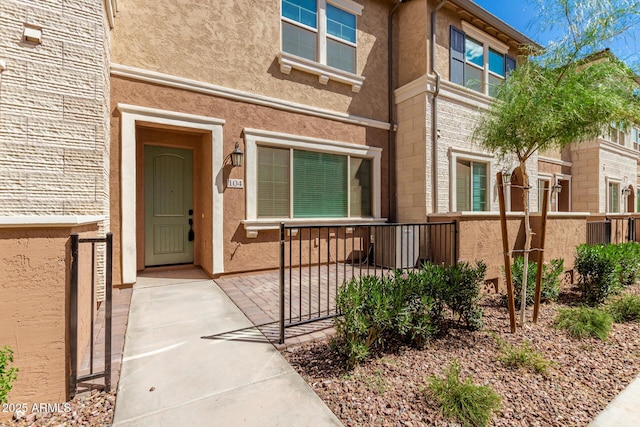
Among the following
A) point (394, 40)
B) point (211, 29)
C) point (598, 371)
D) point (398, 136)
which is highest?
point (394, 40)

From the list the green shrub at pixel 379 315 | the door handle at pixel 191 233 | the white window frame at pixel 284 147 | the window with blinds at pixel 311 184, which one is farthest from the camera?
the door handle at pixel 191 233

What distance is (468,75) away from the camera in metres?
8.28

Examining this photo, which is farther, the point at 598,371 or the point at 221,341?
the point at 221,341

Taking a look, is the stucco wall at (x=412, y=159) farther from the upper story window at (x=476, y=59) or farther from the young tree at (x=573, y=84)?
the young tree at (x=573, y=84)

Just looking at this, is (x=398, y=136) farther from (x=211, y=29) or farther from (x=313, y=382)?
(x=313, y=382)

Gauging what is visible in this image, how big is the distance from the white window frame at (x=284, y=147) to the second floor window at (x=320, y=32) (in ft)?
6.52

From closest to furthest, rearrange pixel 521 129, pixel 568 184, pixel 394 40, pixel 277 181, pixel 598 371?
pixel 598 371 → pixel 521 129 → pixel 277 181 → pixel 394 40 → pixel 568 184

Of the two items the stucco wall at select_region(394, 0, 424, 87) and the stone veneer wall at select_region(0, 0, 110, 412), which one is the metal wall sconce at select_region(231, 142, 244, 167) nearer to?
the stone veneer wall at select_region(0, 0, 110, 412)

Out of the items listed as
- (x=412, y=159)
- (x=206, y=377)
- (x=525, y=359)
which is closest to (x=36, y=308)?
(x=206, y=377)

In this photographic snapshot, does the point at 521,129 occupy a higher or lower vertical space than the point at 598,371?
higher

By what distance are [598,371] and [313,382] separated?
9.28 feet

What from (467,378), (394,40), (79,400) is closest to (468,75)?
(394,40)

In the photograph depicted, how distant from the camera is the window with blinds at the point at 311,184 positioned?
6.26 metres

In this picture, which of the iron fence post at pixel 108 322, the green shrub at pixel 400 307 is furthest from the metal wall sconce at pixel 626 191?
the iron fence post at pixel 108 322
